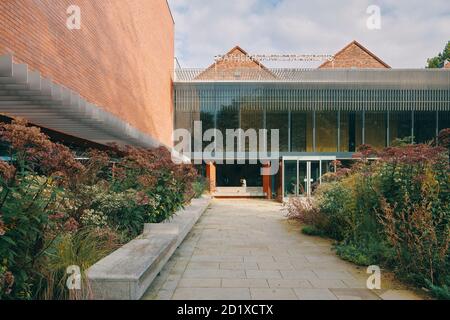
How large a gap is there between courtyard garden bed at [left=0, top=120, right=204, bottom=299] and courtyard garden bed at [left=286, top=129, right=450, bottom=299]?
3998 mm

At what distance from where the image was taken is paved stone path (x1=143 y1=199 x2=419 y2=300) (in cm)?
433

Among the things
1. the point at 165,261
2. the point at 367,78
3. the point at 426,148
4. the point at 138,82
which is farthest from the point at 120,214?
the point at 367,78

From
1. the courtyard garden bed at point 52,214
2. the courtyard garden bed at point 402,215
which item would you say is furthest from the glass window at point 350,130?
the courtyard garden bed at point 52,214

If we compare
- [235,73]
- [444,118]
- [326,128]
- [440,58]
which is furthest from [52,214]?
[440,58]

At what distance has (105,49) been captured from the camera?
36.6 ft

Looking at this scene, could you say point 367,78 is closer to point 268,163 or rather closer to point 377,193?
point 268,163

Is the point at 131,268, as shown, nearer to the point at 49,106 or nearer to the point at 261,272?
the point at 261,272

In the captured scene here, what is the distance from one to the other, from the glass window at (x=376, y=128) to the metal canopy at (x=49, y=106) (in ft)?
57.6

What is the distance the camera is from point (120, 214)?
626 cm

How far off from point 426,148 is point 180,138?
729 inches

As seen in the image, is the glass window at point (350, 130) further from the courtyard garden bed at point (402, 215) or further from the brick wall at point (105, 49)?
the courtyard garden bed at point (402, 215)

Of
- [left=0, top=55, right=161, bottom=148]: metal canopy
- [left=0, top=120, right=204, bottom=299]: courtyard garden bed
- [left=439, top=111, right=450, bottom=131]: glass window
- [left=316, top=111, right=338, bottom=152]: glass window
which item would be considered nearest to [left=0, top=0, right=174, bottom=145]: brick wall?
[left=0, top=55, right=161, bottom=148]: metal canopy

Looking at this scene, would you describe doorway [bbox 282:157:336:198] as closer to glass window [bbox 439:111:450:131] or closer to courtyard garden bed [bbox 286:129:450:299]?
glass window [bbox 439:111:450:131]

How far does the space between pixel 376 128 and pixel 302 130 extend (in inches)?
196
